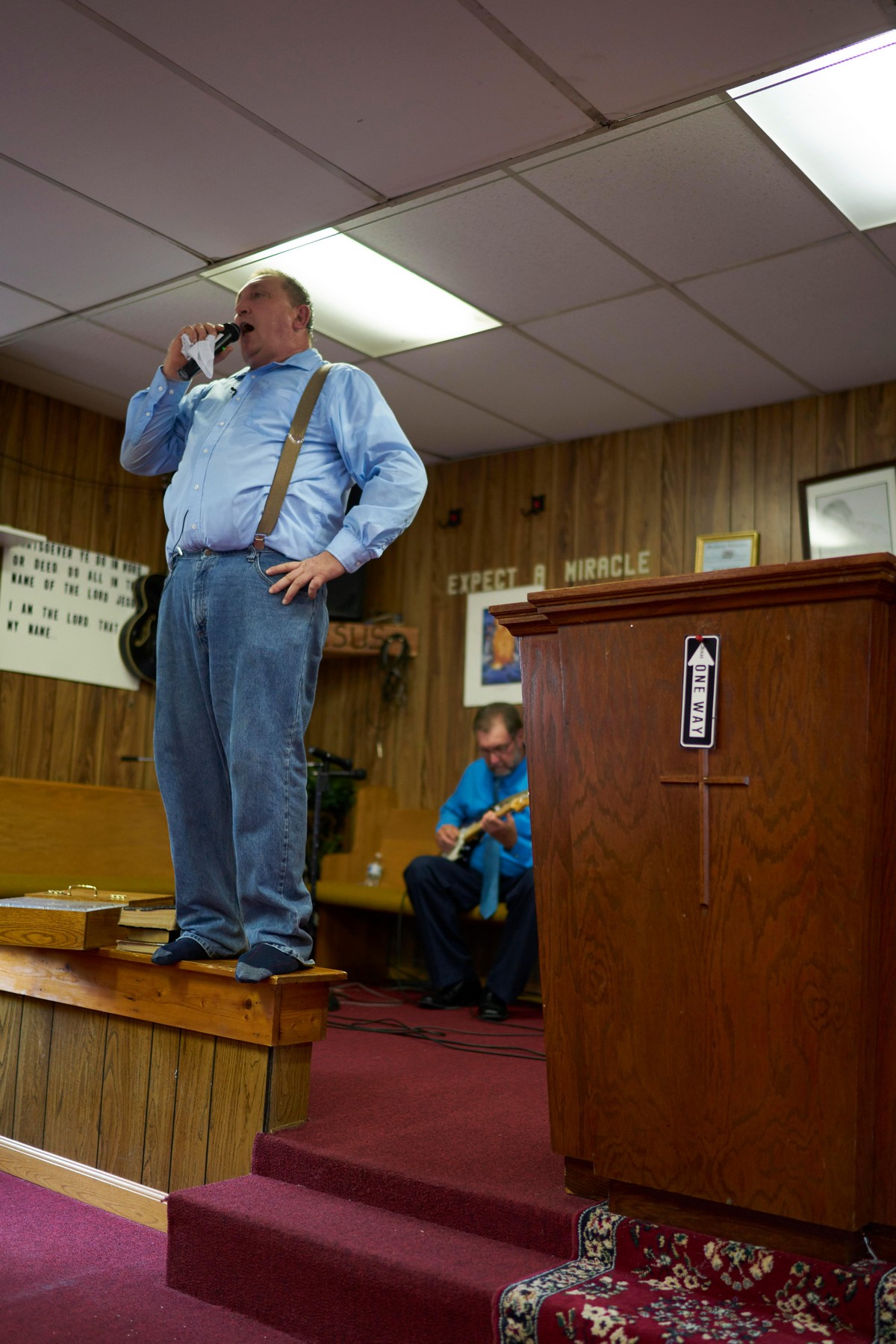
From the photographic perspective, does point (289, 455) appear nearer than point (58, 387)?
Yes

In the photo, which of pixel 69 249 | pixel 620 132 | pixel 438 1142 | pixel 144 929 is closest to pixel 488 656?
pixel 69 249

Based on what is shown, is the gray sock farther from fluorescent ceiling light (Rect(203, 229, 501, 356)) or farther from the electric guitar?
fluorescent ceiling light (Rect(203, 229, 501, 356))

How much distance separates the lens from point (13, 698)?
5.15 m

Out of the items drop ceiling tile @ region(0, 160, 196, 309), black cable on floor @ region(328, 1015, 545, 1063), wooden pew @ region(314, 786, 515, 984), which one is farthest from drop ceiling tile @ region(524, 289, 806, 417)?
black cable on floor @ region(328, 1015, 545, 1063)

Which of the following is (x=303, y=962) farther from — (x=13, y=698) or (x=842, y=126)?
(x=13, y=698)

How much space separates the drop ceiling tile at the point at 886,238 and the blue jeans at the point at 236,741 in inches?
92.7

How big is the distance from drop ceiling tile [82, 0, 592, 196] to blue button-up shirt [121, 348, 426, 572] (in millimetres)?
913

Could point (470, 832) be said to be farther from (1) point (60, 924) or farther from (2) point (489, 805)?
(1) point (60, 924)

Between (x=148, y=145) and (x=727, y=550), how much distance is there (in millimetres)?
2827

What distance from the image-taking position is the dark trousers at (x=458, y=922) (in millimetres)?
3840

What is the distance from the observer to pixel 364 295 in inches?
167

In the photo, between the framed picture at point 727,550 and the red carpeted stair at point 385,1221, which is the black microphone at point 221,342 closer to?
the red carpeted stair at point 385,1221

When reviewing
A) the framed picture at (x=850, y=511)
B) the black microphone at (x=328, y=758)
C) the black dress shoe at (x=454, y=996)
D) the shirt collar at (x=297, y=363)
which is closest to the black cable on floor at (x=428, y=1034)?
the black dress shoe at (x=454, y=996)

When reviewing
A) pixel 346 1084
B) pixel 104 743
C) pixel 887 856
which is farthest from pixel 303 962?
pixel 104 743
